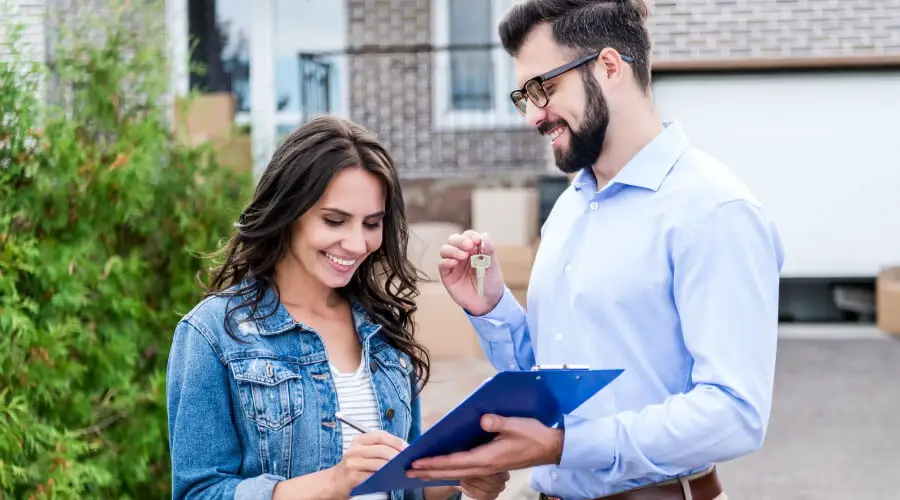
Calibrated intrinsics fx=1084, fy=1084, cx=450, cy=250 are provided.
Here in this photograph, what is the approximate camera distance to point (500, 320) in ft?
8.33

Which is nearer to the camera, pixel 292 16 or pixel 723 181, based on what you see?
pixel 723 181

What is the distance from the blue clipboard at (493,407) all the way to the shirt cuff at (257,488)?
0.65 feet

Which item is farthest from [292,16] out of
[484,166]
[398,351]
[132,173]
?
[398,351]

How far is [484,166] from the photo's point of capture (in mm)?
11117

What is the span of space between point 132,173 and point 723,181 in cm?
248

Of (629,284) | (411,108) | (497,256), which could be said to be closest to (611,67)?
(629,284)

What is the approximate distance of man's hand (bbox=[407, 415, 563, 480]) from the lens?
1880 millimetres

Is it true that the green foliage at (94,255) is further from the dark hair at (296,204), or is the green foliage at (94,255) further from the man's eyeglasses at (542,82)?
the man's eyeglasses at (542,82)

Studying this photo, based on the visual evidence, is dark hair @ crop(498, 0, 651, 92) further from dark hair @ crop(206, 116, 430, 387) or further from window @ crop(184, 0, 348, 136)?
window @ crop(184, 0, 348, 136)

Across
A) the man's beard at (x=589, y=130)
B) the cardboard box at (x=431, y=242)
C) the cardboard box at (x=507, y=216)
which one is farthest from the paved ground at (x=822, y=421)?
the man's beard at (x=589, y=130)

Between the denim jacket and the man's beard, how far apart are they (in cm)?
65

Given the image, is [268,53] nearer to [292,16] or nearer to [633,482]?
[292,16]

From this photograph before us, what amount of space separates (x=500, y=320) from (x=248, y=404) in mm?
659

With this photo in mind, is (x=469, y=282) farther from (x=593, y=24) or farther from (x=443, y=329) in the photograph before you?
(x=443, y=329)
